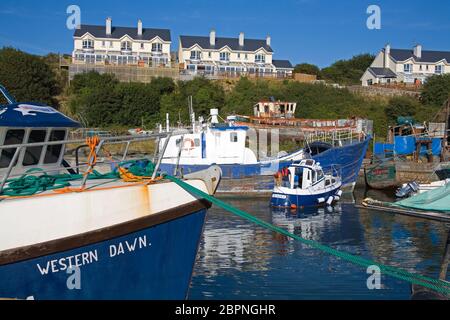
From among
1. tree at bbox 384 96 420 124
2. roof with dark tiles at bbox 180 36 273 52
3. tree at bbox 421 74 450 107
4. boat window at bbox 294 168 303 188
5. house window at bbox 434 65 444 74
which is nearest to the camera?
boat window at bbox 294 168 303 188

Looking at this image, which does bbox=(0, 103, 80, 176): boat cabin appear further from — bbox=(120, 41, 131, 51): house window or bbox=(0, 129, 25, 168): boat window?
bbox=(120, 41, 131, 51): house window

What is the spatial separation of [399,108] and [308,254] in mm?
43429

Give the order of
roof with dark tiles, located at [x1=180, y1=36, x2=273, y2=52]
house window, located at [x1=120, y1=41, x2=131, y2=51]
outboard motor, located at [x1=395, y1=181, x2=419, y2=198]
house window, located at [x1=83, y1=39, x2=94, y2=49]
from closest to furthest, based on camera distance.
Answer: outboard motor, located at [x1=395, y1=181, x2=419, y2=198]
house window, located at [x1=83, y1=39, x2=94, y2=49]
house window, located at [x1=120, y1=41, x2=131, y2=51]
roof with dark tiles, located at [x1=180, y1=36, x2=273, y2=52]

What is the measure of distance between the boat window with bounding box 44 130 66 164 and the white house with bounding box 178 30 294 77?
197ft

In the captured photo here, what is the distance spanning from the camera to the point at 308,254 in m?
16.0

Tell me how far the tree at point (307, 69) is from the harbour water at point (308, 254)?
53.6m

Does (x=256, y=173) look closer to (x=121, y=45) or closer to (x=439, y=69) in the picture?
(x=121, y=45)

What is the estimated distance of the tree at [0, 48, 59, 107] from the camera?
49.7m

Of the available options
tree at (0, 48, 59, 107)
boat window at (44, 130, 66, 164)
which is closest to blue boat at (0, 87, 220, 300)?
boat window at (44, 130, 66, 164)

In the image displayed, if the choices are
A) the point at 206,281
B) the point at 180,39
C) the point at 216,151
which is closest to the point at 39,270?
the point at 206,281

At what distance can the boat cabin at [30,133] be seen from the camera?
8641 millimetres

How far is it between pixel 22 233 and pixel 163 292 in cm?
228

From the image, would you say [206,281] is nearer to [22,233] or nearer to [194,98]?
[22,233]

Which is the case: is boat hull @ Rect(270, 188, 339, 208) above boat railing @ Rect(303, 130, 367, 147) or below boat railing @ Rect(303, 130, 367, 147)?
below
